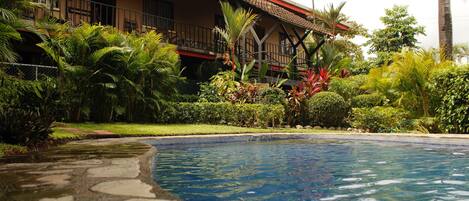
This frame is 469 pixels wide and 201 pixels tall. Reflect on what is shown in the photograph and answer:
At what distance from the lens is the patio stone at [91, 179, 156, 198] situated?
294 cm

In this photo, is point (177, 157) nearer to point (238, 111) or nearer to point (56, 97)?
point (56, 97)

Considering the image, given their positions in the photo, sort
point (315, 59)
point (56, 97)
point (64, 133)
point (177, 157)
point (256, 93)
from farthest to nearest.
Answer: point (315, 59) → point (256, 93) → point (56, 97) → point (64, 133) → point (177, 157)

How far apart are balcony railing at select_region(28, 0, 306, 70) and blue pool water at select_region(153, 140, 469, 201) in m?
7.71

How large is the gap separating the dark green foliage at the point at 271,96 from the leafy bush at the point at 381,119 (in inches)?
95.6

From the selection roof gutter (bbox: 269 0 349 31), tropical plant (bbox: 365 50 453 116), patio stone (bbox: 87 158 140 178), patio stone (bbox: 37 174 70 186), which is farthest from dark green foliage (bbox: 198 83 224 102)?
patio stone (bbox: 37 174 70 186)

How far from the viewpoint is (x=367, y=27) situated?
33.2m

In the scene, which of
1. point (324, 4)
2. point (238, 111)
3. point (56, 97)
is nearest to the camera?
point (56, 97)

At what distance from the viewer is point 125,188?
3107mm

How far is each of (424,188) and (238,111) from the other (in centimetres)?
873

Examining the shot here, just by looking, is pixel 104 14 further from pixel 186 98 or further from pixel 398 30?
pixel 398 30

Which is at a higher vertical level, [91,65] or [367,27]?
[367,27]

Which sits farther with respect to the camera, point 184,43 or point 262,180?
point 184,43

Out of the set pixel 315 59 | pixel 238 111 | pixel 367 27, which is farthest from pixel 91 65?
pixel 367 27

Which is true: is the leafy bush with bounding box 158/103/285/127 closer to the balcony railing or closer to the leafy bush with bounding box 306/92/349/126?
the leafy bush with bounding box 306/92/349/126
